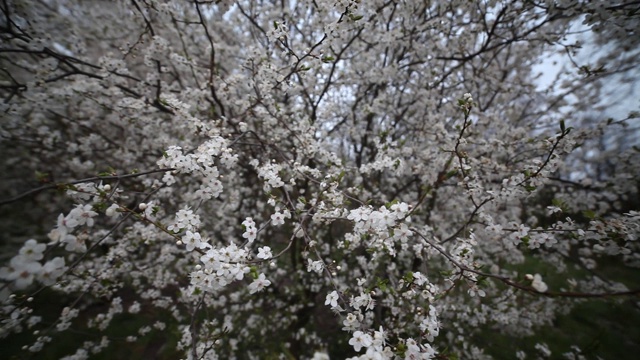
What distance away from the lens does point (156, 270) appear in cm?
587

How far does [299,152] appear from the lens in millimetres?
4258

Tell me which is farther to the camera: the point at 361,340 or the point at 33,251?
the point at 361,340

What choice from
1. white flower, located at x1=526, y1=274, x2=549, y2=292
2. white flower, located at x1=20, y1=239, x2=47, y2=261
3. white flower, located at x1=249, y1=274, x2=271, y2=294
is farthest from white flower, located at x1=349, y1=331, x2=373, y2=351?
white flower, located at x1=20, y1=239, x2=47, y2=261

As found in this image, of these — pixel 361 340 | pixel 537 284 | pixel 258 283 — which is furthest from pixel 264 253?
pixel 537 284

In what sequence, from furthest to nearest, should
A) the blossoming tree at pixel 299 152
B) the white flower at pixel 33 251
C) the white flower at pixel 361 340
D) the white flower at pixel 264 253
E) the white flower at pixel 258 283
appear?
the blossoming tree at pixel 299 152
the white flower at pixel 264 253
the white flower at pixel 258 283
the white flower at pixel 361 340
the white flower at pixel 33 251

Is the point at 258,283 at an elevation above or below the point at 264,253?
below

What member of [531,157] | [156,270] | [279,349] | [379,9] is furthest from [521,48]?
[156,270]

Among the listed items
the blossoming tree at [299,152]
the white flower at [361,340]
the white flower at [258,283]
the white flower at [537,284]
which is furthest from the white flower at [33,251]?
the white flower at [537,284]

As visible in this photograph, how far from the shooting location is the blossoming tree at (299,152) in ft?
11.0

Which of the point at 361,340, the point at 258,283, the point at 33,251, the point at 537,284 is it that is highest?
the point at 537,284

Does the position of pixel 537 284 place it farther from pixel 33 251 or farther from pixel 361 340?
pixel 33 251

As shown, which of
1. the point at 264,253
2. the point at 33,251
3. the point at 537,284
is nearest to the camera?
the point at 537,284

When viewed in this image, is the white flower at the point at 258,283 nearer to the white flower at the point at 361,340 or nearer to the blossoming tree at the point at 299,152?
the blossoming tree at the point at 299,152

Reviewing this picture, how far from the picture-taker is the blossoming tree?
337 cm
